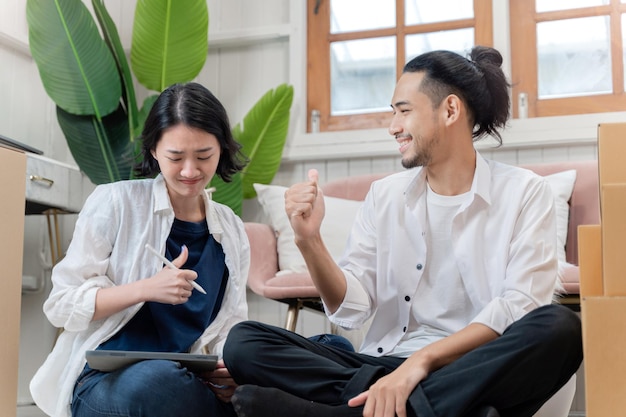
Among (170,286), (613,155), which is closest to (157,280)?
(170,286)

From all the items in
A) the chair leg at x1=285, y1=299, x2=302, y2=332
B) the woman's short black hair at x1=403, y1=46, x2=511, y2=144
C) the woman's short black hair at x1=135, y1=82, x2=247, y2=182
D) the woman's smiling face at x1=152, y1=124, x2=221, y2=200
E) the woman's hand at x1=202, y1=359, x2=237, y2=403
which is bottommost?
the woman's hand at x1=202, y1=359, x2=237, y2=403

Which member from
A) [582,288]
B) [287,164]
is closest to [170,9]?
[287,164]

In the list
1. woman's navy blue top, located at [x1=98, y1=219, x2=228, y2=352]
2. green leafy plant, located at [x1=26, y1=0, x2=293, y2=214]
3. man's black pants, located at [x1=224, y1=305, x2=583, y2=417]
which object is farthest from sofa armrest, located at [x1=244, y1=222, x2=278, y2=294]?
man's black pants, located at [x1=224, y1=305, x2=583, y2=417]

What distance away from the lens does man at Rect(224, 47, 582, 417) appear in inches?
55.2

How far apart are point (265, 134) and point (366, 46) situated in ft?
1.82

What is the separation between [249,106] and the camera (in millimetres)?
3389

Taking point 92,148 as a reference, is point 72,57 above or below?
above

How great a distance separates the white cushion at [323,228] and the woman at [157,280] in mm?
885

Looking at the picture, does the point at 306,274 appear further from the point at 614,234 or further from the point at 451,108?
the point at 614,234

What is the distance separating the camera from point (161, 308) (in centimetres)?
167

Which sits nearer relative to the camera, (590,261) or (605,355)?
(605,355)

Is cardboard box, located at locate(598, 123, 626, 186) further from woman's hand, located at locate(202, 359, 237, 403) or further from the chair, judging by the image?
the chair

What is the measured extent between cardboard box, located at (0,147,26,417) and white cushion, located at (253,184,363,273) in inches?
49.1

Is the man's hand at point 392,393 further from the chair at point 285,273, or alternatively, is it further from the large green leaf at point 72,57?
the large green leaf at point 72,57
